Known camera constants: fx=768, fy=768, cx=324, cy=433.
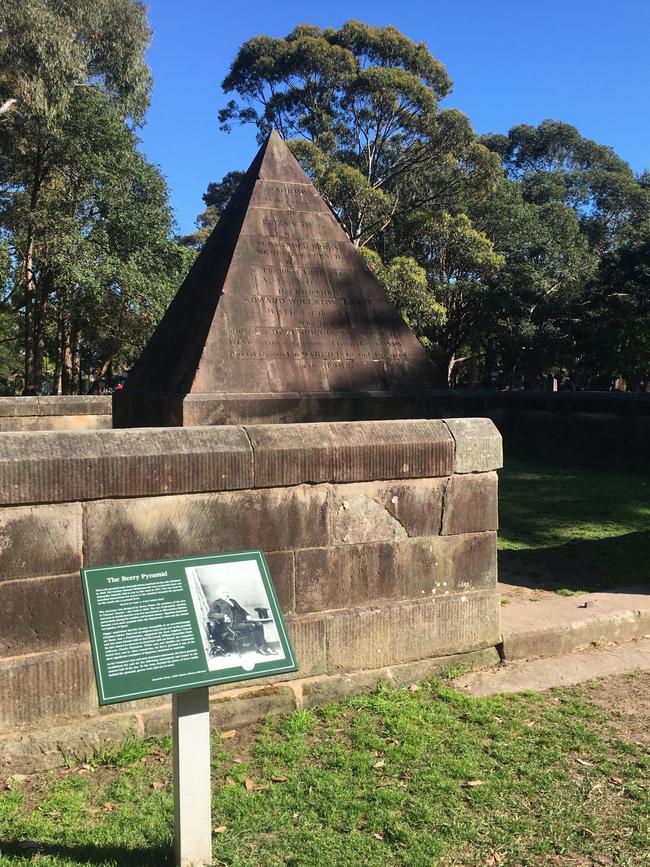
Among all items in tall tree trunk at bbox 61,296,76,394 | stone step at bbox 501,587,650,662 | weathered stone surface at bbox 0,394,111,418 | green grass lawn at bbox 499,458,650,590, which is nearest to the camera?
stone step at bbox 501,587,650,662

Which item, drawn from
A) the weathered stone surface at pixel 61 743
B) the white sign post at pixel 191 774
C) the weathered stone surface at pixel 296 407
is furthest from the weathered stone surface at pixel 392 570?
the weathered stone surface at pixel 296 407

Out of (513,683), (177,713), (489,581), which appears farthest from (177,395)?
(177,713)

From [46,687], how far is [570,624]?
3119mm

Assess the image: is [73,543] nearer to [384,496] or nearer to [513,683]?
[384,496]

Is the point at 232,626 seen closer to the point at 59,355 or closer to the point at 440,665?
the point at 440,665

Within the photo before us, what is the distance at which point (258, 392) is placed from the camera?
5719 millimetres

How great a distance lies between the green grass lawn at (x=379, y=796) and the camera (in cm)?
272

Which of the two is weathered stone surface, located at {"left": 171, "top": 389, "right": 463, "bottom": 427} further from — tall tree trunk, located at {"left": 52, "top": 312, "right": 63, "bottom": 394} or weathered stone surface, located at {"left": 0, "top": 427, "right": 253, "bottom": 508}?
tall tree trunk, located at {"left": 52, "top": 312, "right": 63, "bottom": 394}

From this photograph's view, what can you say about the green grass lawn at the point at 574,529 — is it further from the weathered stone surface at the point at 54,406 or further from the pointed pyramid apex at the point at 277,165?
the weathered stone surface at the point at 54,406

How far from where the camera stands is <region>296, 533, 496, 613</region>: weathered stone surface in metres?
3.99

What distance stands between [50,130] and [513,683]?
17.9m

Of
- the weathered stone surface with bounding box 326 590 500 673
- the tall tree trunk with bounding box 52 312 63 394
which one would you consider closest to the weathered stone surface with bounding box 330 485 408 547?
the weathered stone surface with bounding box 326 590 500 673

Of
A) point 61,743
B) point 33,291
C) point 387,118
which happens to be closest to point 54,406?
point 61,743

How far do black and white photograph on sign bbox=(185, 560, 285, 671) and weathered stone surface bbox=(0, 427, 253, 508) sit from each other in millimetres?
1002
